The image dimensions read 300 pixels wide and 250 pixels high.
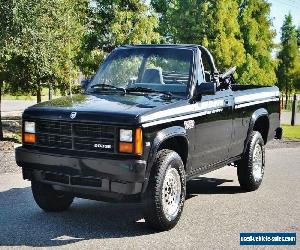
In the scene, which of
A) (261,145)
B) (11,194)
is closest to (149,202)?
(11,194)

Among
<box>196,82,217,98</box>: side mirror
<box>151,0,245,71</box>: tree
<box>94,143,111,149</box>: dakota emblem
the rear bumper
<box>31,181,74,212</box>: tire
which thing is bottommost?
<box>31,181,74,212</box>: tire

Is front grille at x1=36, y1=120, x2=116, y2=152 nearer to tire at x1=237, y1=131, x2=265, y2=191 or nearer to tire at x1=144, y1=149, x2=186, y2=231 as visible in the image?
tire at x1=144, y1=149, x2=186, y2=231

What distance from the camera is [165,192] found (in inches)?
227

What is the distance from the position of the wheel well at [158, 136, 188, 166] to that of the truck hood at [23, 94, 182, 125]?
0.46 m

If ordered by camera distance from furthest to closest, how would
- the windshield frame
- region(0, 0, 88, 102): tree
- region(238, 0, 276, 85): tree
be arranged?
region(238, 0, 276, 85): tree < region(0, 0, 88, 102): tree < the windshield frame

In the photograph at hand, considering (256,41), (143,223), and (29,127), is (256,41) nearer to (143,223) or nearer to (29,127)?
(143,223)

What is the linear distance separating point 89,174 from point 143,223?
3.88 ft

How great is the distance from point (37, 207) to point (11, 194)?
952 mm

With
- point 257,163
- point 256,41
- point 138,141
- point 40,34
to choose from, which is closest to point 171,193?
point 138,141

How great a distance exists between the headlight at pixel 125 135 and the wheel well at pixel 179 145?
746 mm

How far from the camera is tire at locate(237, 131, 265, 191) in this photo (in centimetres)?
799

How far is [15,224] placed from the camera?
596 centimetres

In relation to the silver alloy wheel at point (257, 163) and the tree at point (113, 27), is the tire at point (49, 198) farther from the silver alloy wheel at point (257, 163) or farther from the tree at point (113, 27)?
the tree at point (113, 27)

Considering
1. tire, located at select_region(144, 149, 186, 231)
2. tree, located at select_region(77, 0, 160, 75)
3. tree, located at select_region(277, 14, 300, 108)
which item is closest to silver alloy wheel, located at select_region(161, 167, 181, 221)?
tire, located at select_region(144, 149, 186, 231)
